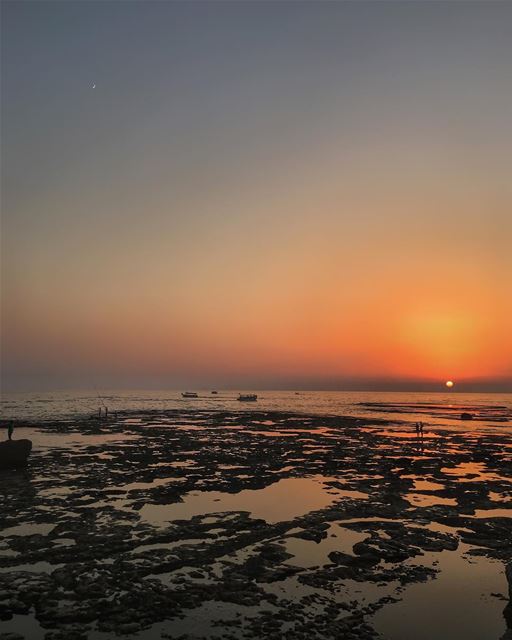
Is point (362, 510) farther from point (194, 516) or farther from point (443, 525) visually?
point (194, 516)

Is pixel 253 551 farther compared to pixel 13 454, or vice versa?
pixel 13 454

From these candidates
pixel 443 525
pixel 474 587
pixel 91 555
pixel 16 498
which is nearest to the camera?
pixel 474 587

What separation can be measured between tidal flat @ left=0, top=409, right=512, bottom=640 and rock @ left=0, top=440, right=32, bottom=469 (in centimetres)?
83

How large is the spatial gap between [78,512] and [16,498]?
4354mm

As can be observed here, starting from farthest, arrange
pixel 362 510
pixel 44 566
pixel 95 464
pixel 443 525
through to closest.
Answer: pixel 95 464, pixel 362 510, pixel 443 525, pixel 44 566

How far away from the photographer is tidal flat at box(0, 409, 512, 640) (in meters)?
9.70

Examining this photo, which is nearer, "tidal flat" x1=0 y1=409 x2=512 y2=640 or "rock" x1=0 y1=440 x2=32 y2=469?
"tidal flat" x1=0 y1=409 x2=512 y2=640

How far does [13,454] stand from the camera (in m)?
27.6

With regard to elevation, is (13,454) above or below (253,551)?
above

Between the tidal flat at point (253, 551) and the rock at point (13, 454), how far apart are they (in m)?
0.83

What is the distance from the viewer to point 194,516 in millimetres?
17844

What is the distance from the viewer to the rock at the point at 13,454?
27422mm

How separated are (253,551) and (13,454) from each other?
1983 centimetres

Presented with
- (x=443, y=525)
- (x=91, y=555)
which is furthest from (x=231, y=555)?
(x=443, y=525)
